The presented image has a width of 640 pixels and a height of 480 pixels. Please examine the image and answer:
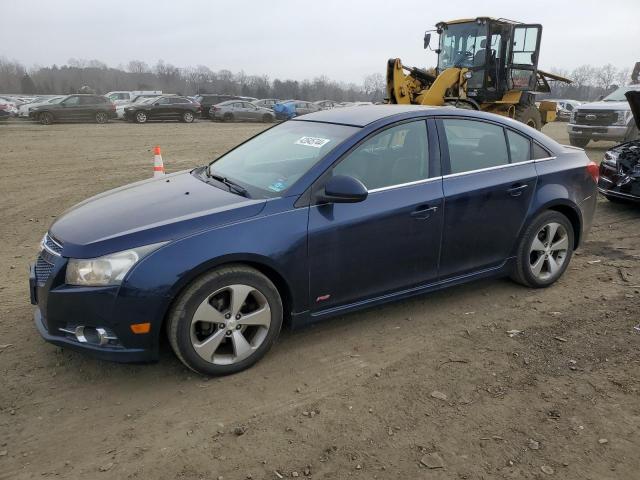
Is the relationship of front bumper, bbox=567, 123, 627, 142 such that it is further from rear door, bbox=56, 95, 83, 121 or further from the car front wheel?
rear door, bbox=56, 95, 83, 121

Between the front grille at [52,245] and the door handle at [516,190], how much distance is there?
3.34m

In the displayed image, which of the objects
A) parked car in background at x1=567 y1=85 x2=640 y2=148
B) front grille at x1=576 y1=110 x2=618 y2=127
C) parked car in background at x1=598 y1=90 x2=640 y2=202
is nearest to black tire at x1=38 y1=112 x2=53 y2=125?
parked car in background at x1=567 y1=85 x2=640 y2=148

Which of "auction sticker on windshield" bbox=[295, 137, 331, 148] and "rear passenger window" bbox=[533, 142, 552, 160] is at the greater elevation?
"auction sticker on windshield" bbox=[295, 137, 331, 148]

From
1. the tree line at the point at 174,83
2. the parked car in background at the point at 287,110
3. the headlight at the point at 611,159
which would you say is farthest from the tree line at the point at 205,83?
the headlight at the point at 611,159

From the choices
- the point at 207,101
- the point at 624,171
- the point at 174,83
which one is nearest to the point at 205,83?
the point at 174,83

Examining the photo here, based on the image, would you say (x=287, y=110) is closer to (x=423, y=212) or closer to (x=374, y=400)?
(x=423, y=212)

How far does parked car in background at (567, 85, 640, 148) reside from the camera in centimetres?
1413

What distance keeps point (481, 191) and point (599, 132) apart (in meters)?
12.6

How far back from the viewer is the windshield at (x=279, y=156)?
3.64 meters

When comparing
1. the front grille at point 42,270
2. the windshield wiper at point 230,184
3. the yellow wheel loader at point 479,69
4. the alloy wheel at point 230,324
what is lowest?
the alloy wheel at point 230,324

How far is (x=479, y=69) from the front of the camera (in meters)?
13.4

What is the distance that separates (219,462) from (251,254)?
1184 mm

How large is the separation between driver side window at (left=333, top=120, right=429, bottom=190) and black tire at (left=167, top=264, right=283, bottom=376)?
95cm

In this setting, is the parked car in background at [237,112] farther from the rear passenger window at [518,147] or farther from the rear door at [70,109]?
the rear passenger window at [518,147]
